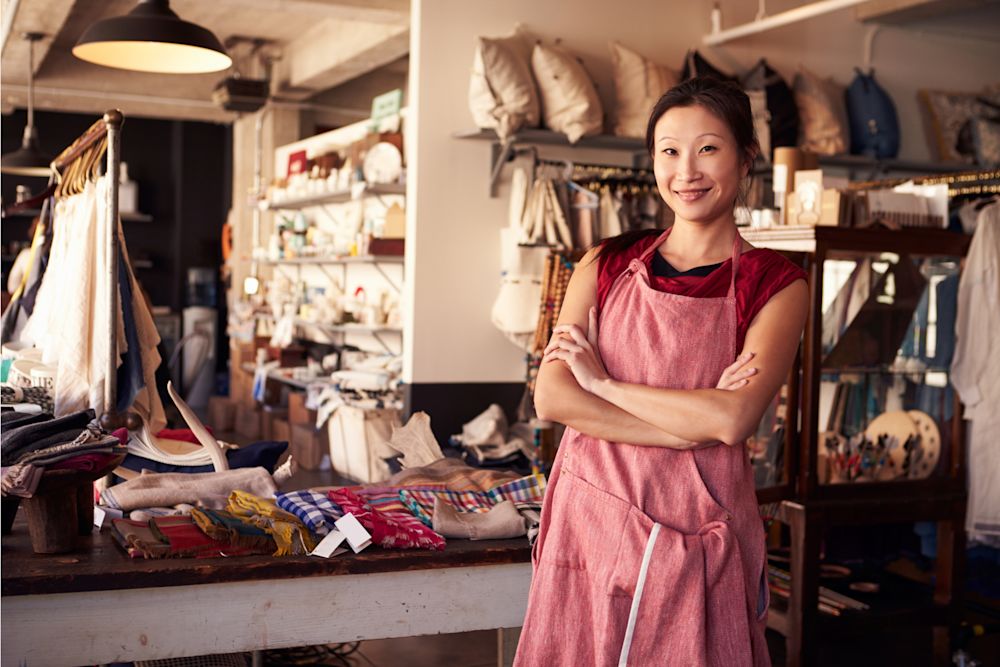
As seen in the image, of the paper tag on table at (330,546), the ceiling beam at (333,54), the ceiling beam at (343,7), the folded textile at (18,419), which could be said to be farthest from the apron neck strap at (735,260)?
the ceiling beam at (333,54)

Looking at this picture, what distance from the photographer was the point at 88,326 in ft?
10.9

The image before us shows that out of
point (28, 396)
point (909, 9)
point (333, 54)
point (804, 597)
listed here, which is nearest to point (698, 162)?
point (28, 396)

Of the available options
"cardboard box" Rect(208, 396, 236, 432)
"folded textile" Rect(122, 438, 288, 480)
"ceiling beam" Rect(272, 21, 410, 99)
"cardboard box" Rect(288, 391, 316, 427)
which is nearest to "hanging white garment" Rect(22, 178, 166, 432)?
"folded textile" Rect(122, 438, 288, 480)

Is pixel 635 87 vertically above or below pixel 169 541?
above

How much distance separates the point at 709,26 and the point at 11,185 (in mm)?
10199

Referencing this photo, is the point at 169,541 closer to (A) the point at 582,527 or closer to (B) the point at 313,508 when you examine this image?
(B) the point at 313,508

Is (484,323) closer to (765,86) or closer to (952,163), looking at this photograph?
(765,86)

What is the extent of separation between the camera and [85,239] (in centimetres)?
341

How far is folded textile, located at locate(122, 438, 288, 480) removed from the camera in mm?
3184

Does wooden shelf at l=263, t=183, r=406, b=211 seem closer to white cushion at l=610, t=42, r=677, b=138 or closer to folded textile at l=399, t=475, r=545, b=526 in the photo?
white cushion at l=610, t=42, r=677, b=138

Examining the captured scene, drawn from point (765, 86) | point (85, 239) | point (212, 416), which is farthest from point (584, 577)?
point (212, 416)

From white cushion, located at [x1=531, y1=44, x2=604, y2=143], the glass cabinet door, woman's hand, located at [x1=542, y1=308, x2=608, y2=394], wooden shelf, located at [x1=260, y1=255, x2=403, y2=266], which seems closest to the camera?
woman's hand, located at [x1=542, y1=308, x2=608, y2=394]

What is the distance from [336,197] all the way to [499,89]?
3.26 m

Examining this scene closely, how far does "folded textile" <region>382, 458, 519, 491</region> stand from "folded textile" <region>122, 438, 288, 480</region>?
1.28 ft
